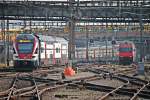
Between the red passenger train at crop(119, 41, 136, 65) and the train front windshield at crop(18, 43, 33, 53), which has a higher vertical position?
the train front windshield at crop(18, 43, 33, 53)

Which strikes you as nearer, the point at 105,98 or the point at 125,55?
the point at 105,98

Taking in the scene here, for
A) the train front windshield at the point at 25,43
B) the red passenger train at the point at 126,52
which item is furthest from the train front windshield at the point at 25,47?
the red passenger train at the point at 126,52

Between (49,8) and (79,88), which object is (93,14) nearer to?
(49,8)

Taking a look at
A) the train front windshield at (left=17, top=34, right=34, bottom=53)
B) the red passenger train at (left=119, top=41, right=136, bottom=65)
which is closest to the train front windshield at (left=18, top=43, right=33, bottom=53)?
the train front windshield at (left=17, top=34, right=34, bottom=53)

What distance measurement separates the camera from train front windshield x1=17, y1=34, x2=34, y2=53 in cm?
3294

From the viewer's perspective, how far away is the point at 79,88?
17875 mm

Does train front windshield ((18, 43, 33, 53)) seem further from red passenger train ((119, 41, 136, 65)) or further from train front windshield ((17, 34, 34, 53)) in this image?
red passenger train ((119, 41, 136, 65))

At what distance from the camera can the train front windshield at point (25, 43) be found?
3294 centimetres

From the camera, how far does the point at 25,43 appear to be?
109 ft

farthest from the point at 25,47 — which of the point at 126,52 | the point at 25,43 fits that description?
the point at 126,52

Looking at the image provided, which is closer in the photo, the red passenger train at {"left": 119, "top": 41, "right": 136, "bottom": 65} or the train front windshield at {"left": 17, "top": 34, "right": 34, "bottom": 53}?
the train front windshield at {"left": 17, "top": 34, "right": 34, "bottom": 53}

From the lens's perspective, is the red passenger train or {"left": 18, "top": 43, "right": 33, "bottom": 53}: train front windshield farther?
the red passenger train

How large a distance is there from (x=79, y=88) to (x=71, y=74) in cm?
890

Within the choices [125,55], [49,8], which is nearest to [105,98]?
[49,8]
